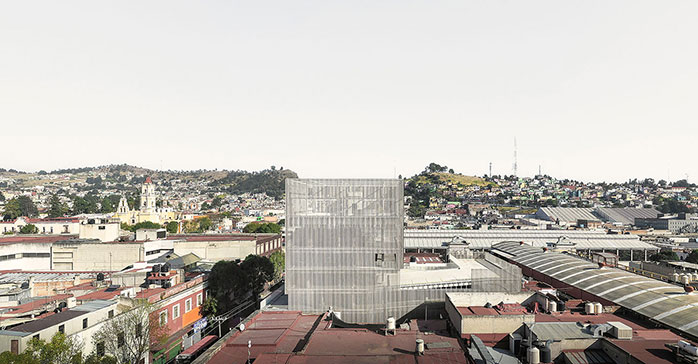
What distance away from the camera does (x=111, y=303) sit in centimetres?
3036

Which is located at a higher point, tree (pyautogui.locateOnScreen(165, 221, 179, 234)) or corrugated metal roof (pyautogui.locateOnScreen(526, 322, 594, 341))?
corrugated metal roof (pyautogui.locateOnScreen(526, 322, 594, 341))

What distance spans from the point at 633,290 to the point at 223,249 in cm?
4982

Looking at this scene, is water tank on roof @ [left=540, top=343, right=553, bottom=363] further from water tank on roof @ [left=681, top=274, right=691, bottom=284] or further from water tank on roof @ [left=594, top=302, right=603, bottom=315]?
water tank on roof @ [left=681, top=274, right=691, bottom=284]

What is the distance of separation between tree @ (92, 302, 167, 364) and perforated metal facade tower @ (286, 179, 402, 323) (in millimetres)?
10760

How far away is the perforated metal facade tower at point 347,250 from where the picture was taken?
1407 inches

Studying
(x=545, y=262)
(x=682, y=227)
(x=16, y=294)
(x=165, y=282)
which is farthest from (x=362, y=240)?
(x=682, y=227)

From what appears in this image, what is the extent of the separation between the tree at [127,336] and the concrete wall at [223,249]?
34.0m

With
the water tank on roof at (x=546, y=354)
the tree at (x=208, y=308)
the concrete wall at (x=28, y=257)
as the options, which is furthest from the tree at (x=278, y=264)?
the water tank on roof at (x=546, y=354)

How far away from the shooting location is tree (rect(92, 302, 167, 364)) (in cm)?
2689

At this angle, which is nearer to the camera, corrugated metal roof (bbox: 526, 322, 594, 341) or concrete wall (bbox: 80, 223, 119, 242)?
corrugated metal roof (bbox: 526, 322, 594, 341)

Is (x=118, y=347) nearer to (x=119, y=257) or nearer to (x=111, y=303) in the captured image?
(x=111, y=303)

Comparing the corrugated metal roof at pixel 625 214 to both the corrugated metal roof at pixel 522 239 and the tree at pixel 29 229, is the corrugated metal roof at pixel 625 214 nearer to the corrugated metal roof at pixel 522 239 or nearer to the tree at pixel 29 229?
the corrugated metal roof at pixel 522 239

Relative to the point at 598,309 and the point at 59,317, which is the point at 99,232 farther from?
the point at 598,309

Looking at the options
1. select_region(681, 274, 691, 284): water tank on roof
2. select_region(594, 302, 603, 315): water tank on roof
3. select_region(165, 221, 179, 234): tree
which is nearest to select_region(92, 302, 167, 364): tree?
select_region(594, 302, 603, 315): water tank on roof
